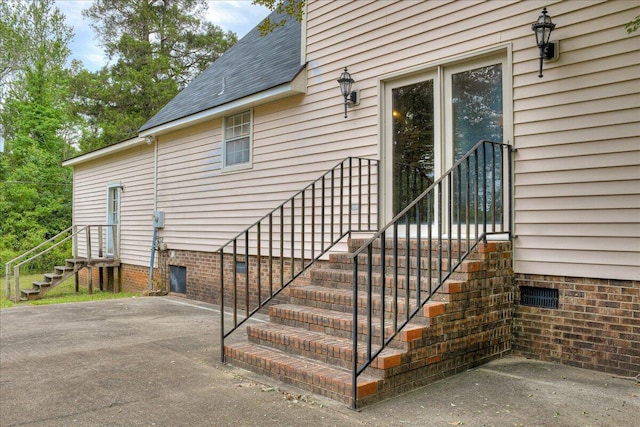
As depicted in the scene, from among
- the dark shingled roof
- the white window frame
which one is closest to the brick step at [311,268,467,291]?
the dark shingled roof

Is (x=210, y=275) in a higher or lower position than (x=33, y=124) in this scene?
lower

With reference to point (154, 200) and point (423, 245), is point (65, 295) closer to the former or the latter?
point (154, 200)

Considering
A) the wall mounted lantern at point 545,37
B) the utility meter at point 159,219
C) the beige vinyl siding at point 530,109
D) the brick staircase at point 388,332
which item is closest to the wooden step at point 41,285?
the utility meter at point 159,219

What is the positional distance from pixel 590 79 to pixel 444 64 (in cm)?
157

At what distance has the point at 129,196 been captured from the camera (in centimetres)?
1223

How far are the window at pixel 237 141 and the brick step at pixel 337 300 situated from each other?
3738mm

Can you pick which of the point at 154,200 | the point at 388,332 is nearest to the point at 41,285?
the point at 154,200

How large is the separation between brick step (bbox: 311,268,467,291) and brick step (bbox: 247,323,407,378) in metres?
0.67

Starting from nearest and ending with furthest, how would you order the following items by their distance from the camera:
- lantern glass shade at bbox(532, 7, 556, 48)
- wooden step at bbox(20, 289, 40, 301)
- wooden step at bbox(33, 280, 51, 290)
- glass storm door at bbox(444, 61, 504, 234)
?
lantern glass shade at bbox(532, 7, 556, 48), glass storm door at bbox(444, 61, 504, 234), wooden step at bbox(20, 289, 40, 301), wooden step at bbox(33, 280, 51, 290)

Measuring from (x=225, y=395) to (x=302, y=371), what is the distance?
0.63 metres

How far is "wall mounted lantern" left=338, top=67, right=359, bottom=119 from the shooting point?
252 inches

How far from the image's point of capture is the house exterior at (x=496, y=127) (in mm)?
4297

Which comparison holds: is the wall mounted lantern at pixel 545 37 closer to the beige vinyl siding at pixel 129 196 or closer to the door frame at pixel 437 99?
the door frame at pixel 437 99

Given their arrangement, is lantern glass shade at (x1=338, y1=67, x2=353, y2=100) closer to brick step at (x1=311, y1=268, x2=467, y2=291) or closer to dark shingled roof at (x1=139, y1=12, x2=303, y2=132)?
dark shingled roof at (x1=139, y1=12, x2=303, y2=132)
